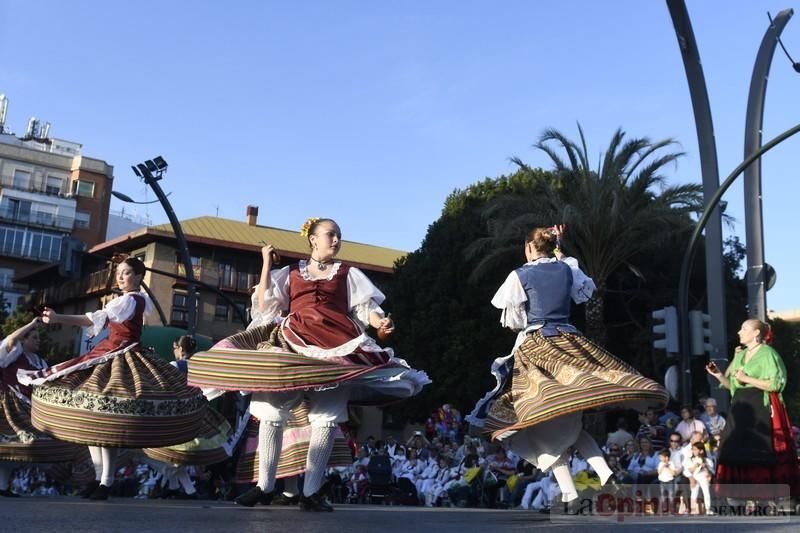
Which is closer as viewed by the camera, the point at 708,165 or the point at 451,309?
the point at 708,165

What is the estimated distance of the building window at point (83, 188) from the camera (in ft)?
224

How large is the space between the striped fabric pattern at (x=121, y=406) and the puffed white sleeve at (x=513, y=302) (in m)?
2.74

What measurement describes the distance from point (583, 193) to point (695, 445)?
1224cm

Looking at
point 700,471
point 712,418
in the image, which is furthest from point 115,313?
point 712,418

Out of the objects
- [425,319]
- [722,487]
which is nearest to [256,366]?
[722,487]

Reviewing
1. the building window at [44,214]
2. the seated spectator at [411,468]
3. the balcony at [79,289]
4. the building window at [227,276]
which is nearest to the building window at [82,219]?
the building window at [44,214]

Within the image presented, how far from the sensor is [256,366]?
563 centimetres

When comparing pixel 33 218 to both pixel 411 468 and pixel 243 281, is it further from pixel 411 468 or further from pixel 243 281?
pixel 411 468

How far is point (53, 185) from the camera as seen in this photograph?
224 feet

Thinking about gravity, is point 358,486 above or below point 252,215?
below

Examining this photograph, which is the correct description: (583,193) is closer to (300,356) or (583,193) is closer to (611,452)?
(611,452)

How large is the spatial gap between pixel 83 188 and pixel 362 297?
218 ft

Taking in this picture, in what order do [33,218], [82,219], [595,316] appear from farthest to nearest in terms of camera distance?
1. [82,219]
2. [33,218]
3. [595,316]

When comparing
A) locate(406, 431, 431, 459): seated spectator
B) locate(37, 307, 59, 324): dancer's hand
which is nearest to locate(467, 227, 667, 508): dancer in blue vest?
locate(37, 307, 59, 324): dancer's hand
